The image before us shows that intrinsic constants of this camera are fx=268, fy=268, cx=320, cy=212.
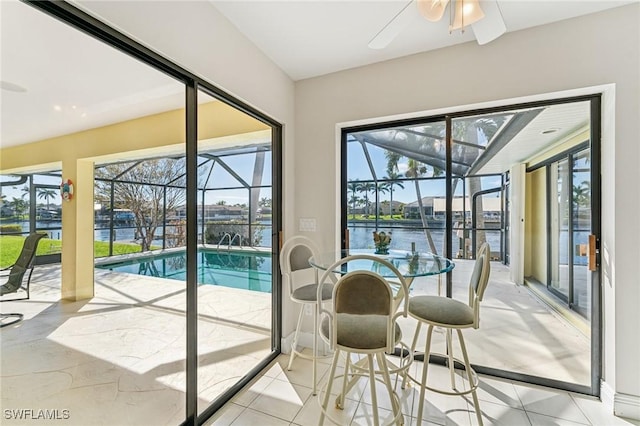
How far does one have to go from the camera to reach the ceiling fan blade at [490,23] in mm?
1423

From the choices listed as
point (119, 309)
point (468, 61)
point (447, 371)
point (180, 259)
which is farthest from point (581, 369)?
point (119, 309)

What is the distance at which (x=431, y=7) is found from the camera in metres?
1.48

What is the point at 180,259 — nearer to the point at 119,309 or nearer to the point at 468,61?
the point at 119,309

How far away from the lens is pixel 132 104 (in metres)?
1.51

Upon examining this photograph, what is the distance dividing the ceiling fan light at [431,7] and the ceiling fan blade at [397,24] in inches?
1.5

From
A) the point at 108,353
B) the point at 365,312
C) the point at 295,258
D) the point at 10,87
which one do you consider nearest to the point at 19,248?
the point at 10,87

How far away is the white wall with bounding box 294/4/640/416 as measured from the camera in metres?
1.82

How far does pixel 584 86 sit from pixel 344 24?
1.79m

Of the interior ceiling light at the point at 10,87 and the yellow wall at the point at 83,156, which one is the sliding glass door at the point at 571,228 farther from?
the interior ceiling light at the point at 10,87

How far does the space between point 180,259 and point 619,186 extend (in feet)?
9.82

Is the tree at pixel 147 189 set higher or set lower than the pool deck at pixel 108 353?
higher

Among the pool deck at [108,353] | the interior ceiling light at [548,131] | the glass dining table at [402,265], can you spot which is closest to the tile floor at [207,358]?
the pool deck at [108,353]

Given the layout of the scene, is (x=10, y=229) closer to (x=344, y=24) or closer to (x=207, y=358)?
(x=207, y=358)

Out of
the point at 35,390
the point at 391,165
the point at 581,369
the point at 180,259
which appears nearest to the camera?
the point at 35,390
